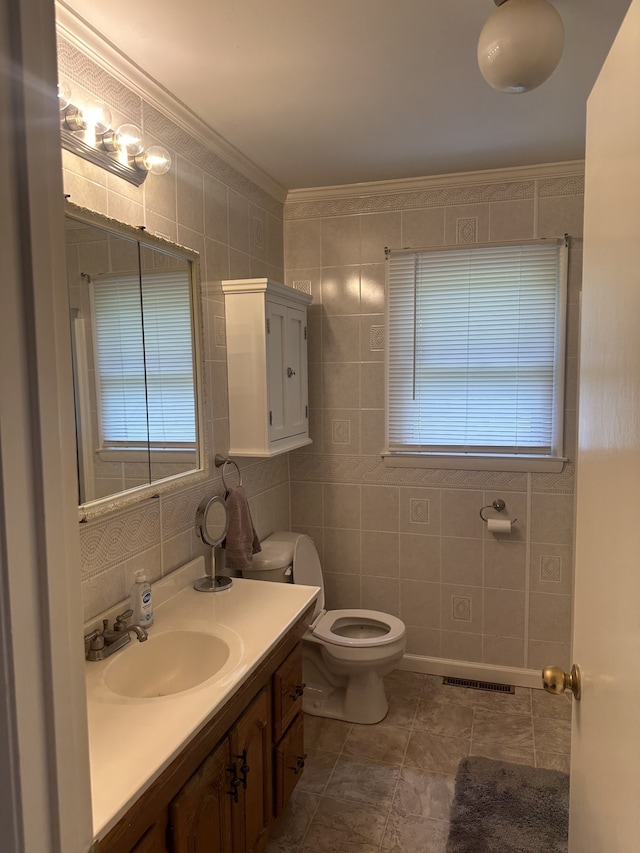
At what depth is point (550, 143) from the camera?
2363mm

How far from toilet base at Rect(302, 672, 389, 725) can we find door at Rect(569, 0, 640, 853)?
1622mm

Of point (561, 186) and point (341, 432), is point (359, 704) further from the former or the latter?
point (561, 186)

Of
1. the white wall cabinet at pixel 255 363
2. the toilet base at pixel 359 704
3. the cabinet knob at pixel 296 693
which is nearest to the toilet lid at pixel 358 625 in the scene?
the toilet base at pixel 359 704

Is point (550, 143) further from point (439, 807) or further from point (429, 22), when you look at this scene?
point (439, 807)

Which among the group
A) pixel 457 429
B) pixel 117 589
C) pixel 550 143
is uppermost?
pixel 550 143

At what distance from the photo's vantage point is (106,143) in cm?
164

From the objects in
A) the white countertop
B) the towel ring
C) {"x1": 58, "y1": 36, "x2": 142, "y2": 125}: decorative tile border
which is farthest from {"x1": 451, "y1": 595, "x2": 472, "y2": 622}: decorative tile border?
{"x1": 58, "y1": 36, "x2": 142, "y2": 125}: decorative tile border

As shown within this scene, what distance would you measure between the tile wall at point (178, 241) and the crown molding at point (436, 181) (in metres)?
0.22

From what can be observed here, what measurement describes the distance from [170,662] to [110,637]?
21cm

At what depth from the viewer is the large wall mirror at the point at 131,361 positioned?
1.60m

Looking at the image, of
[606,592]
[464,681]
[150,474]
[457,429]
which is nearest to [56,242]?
[606,592]

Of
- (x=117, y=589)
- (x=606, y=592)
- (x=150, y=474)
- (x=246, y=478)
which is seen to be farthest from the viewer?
(x=246, y=478)

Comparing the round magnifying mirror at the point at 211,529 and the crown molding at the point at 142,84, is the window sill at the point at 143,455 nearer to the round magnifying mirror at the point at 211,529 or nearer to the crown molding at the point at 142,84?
the round magnifying mirror at the point at 211,529

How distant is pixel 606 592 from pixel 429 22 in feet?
4.94
